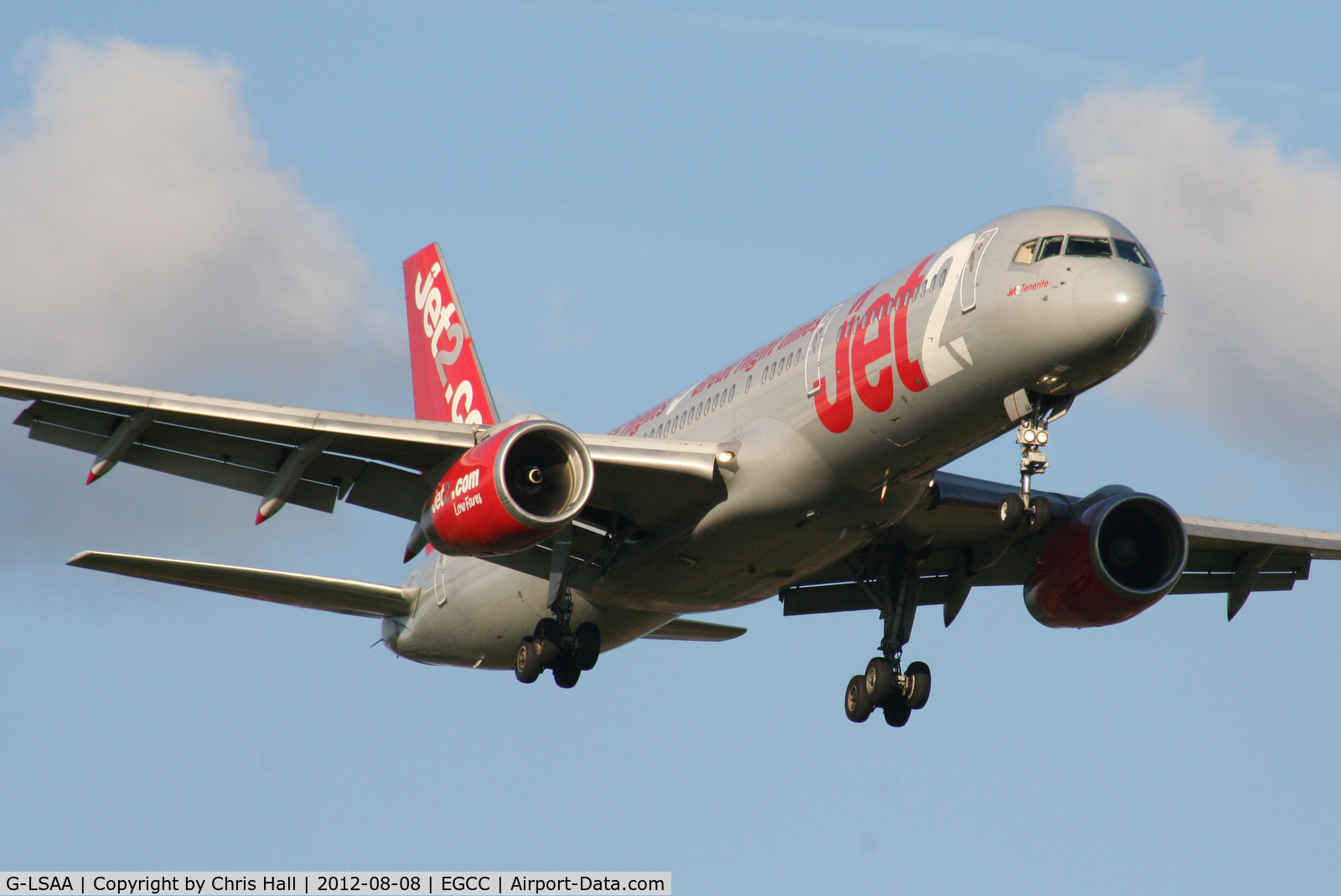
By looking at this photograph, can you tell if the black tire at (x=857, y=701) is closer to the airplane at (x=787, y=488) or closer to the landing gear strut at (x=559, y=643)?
the airplane at (x=787, y=488)

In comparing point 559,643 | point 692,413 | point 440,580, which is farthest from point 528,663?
point 692,413

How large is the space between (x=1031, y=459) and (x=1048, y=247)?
2.68 m

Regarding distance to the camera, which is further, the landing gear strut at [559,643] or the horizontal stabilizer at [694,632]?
the horizontal stabilizer at [694,632]

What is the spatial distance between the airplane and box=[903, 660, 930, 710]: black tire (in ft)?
0.13

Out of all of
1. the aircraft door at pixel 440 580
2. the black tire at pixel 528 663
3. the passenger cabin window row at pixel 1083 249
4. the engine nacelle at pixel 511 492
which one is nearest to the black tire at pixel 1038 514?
the passenger cabin window row at pixel 1083 249

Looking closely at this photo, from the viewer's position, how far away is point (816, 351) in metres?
24.0

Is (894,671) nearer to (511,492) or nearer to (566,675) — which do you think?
(566,675)

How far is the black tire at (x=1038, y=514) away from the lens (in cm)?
2131

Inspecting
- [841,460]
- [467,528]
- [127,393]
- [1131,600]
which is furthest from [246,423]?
[1131,600]

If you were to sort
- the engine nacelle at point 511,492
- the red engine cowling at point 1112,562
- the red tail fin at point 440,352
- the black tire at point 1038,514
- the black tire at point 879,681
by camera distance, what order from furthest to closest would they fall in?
the red tail fin at point 440,352 → the red engine cowling at point 1112,562 → the black tire at point 879,681 → the engine nacelle at point 511,492 → the black tire at point 1038,514

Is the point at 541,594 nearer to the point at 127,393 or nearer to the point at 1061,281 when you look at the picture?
the point at 127,393

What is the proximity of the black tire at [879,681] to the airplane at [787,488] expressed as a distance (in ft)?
0.10

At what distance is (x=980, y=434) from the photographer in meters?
22.7

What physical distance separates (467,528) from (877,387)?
19.4ft
